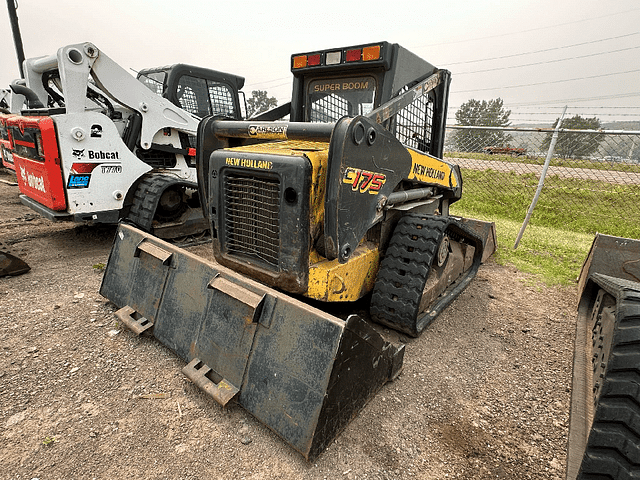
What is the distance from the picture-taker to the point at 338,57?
2.99 m

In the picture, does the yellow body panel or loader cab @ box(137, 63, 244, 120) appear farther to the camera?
loader cab @ box(137, 63, 244, 120)

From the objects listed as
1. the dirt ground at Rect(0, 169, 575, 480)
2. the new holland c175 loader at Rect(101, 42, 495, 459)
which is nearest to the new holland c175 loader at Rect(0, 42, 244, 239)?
the dirt ground at Rect(0, 169, 575, 480)

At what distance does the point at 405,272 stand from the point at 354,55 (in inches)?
69.1

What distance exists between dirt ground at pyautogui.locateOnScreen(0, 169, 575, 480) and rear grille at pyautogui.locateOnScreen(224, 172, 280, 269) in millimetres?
962

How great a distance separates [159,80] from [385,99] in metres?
4.70

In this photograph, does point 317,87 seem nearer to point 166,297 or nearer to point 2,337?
point 166,297

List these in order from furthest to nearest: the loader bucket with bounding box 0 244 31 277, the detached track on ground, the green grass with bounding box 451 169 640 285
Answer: the detached track on ground → the green grass with bounding box 451 169 640 285 → the loader bucket with bounding box 0 244 31 277

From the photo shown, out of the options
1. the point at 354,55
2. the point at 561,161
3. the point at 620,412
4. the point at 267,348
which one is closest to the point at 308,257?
the point at 267,348

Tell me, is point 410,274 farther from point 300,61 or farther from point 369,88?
point 300,61

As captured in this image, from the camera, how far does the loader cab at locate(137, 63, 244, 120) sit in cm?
552

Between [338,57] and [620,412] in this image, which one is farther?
[338,57]

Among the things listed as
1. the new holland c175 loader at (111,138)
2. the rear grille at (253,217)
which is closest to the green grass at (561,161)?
the new holland c175 loader at (111,138)

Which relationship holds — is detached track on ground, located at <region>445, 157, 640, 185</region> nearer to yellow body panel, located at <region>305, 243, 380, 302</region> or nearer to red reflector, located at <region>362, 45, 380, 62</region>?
red reflector, located at <region>362, 45, 380, 62</region>

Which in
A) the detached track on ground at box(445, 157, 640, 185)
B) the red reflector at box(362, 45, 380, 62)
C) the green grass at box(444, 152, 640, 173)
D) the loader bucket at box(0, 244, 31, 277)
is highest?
the red reflector at box(362, 45, 380, 62)
